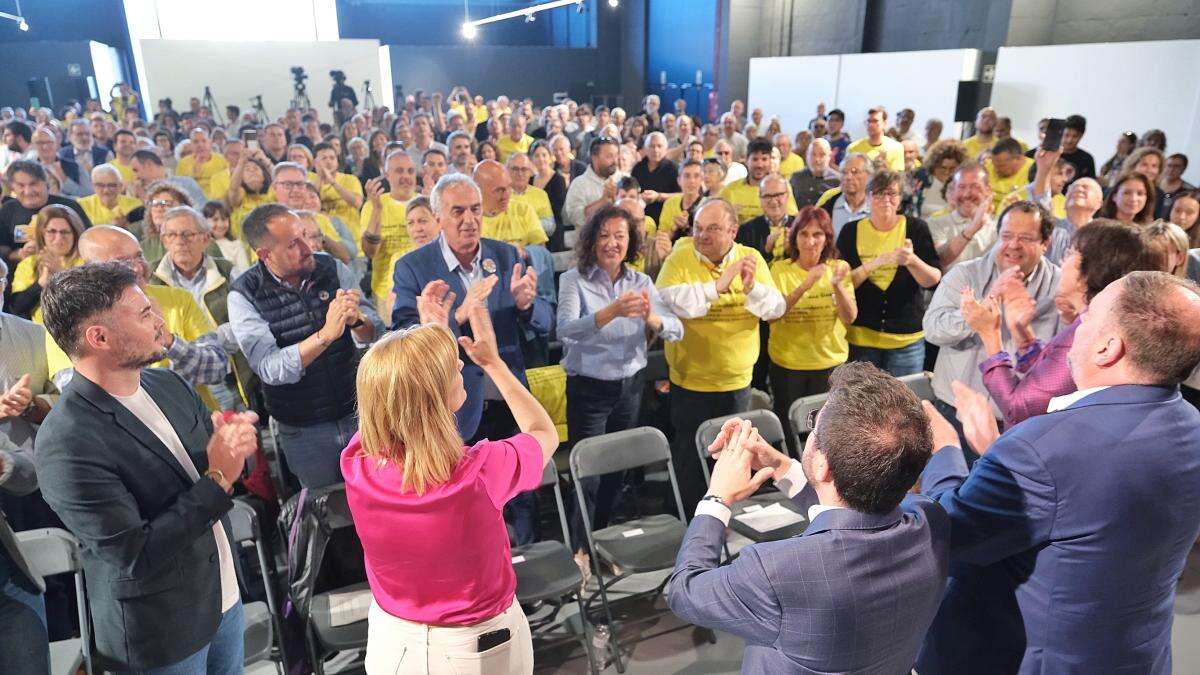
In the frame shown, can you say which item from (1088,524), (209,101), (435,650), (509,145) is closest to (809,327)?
(1088,524)

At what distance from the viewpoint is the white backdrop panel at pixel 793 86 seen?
38.4ft

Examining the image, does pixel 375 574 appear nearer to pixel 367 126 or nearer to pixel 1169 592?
pixel 1169 592

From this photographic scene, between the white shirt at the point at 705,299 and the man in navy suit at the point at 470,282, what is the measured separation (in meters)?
0.61

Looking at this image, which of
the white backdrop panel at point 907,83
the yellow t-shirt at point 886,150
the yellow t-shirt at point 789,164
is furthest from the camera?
the white backdrop panel at point 907,83

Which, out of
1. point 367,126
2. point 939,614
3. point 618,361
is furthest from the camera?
point 367,126

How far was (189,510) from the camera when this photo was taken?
1.70 metres

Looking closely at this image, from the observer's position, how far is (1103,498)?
1477mm

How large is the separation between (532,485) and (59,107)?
1830 centimetres

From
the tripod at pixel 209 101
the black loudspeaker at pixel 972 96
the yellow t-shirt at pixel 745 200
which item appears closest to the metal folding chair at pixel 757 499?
the yellow t-shirt at pixel 745 200

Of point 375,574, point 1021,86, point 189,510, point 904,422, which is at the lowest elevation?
point 375,574

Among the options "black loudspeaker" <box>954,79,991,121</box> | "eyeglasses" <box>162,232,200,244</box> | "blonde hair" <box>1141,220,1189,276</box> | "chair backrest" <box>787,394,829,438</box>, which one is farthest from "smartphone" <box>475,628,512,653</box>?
"black loudspeaker" <box>954,79,991,121</box>

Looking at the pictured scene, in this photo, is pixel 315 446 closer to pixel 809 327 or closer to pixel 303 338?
pixel 303 338

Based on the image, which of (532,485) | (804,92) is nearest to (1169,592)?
(532,485)

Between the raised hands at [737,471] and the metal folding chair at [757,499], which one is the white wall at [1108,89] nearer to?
the metal folding chair at [757,499]
